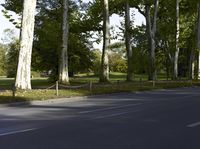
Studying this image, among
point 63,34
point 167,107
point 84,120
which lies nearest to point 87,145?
point 84,120

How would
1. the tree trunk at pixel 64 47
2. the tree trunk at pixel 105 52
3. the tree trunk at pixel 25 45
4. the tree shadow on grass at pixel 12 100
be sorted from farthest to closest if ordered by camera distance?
the tree trunk at pixel 105 52 → the tree trunk at pixel 64 47 → the tree trunk at pixel 25 45 → the tree shadow on grass at pixel 12 100

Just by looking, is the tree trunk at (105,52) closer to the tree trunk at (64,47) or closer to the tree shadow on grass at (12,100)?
the tree trunk at (64,47)

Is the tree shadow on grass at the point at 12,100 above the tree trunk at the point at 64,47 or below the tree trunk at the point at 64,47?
below

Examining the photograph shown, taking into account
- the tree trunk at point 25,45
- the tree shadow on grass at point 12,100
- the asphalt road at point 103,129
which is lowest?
the asphalt road at point 103,129

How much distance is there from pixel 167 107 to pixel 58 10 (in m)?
36.4

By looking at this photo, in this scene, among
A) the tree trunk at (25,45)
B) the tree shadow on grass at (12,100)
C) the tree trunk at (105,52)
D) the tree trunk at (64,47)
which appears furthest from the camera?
the tree trunk at (105,52)

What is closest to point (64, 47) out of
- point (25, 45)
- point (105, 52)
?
point (105, 52)

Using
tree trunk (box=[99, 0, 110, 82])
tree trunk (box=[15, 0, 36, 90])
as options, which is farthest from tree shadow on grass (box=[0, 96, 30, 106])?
tree trunk (box=[99, 0, 110, 82])

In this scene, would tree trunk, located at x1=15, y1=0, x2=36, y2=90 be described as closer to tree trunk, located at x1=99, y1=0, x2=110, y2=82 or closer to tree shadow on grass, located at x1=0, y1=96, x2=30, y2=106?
tree shadow on grass, located at x1=0, y1=96, x2=30, y2=106

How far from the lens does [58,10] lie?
179 feet

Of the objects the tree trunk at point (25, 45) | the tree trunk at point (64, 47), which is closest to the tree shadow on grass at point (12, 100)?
the tree trunk at point (25, 45)

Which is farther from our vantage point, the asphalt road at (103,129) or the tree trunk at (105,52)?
the tree trunk at (105,52)

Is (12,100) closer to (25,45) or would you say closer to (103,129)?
(25,45)

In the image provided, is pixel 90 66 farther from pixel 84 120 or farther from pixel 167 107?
pixel 84 120
